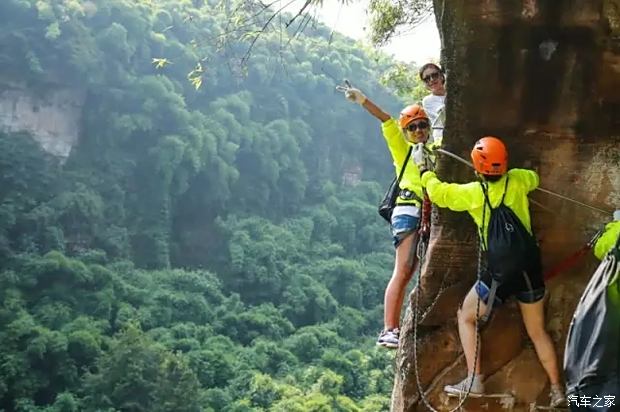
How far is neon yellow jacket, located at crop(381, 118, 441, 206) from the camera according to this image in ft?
10.5

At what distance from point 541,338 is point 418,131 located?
98 centimetres

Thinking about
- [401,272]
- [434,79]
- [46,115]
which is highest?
[46,115]

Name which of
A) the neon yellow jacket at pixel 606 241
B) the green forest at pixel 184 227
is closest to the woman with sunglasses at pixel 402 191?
the neon yellow jacket at pixel 606 241

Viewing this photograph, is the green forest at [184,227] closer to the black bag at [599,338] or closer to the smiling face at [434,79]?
the smiling face at [434,79]

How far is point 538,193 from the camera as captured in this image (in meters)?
3.12

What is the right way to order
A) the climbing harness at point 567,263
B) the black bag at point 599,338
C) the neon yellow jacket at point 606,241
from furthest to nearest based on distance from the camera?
the climbing harness at point 567,263
the neon yellow jacket at point 606,241
the black bag at point 599,338

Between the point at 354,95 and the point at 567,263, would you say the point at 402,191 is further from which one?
the point at 567,263

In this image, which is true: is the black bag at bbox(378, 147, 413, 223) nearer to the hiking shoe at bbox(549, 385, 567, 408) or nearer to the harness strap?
the harness strap

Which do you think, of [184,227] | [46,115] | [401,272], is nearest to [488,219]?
[401,272]

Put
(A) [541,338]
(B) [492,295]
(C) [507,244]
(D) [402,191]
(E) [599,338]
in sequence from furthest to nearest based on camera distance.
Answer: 1. (D) [402,191]
2. (A) [541,338]
3. (B) [492,295]
4. (C) [507,244]
5. (E) [599,338]

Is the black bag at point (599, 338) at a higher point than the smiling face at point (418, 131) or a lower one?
lower

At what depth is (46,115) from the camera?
2912 centimetres

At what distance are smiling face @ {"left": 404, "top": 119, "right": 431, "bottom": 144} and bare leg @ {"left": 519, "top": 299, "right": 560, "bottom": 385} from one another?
31.8 inches

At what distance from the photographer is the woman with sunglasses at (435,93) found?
3.46 m
